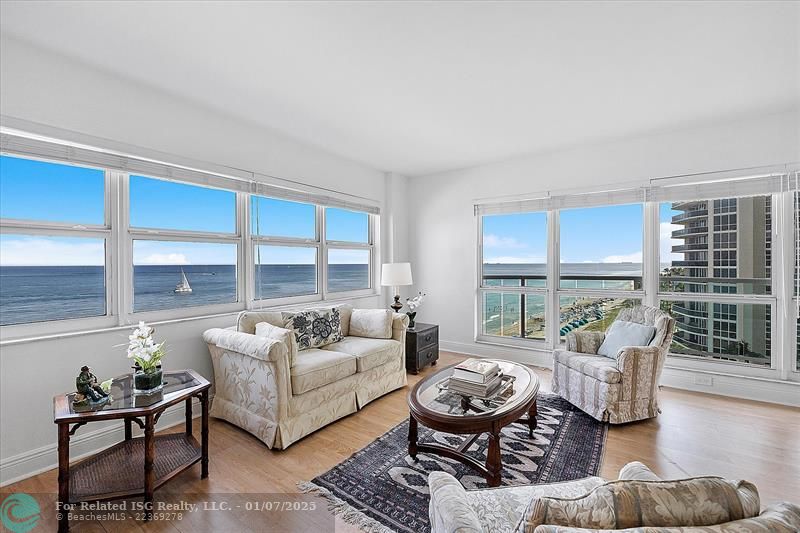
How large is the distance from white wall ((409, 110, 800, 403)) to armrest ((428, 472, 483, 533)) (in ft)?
11.9

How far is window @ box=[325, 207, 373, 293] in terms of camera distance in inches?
175

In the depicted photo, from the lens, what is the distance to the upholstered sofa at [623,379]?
9.14ft

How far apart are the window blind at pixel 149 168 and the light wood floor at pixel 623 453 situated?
6.56 ft

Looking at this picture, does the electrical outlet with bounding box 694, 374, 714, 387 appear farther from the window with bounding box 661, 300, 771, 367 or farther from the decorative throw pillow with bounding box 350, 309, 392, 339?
the decorative throw pillow with bounding box 350, 309, 392, 339

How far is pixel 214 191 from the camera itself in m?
3.30

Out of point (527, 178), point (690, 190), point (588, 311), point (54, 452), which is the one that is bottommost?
point (54, 452)

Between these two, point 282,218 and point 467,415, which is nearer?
point 467,415

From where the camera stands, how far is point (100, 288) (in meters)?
2.61

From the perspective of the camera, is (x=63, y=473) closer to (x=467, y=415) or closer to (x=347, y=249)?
(x=467, y=415)

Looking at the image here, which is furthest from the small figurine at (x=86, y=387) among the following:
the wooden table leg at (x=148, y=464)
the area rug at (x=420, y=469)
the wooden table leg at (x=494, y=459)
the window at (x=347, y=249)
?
the window at (x=347, y=249)

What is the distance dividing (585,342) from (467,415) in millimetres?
1972

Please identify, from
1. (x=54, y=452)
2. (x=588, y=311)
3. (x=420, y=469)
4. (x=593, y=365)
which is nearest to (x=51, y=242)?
(x=54, y=452)

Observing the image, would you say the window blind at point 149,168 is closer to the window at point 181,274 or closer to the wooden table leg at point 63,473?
the window at point 181,274

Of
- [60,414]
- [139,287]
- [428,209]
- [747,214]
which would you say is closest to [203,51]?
[139,287]
